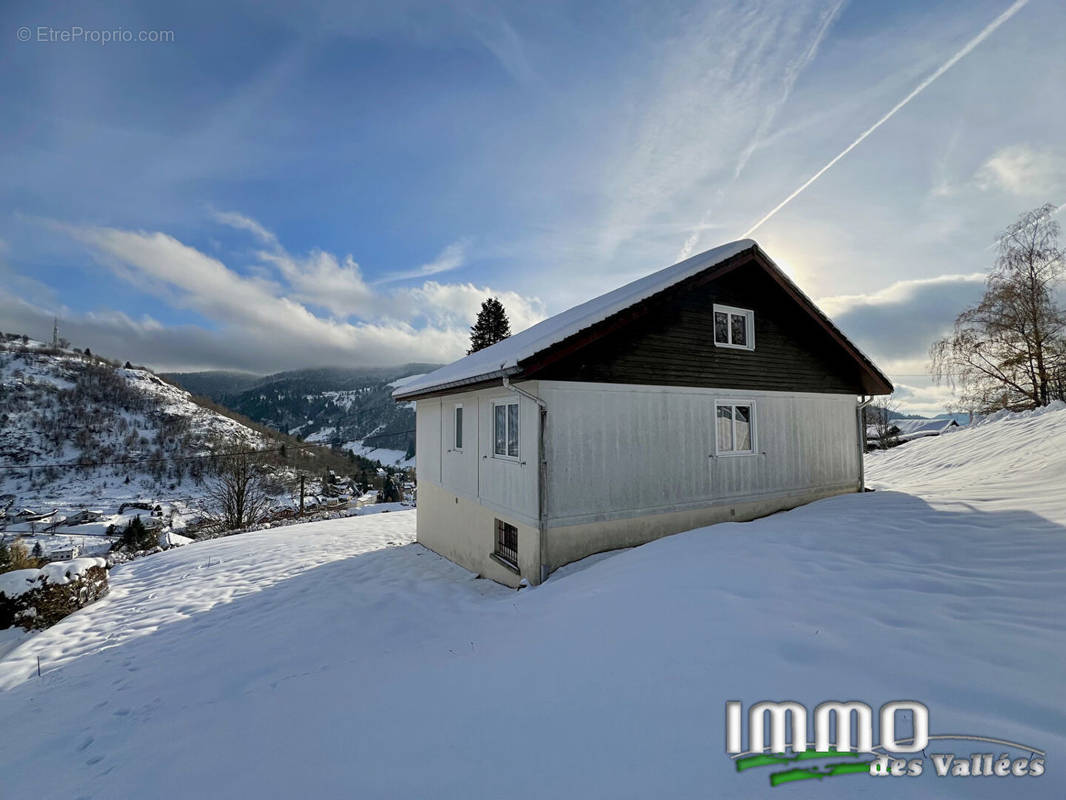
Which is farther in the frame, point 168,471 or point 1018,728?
point 168,471

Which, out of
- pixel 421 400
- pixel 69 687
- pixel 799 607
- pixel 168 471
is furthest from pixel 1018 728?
pixel 168 471

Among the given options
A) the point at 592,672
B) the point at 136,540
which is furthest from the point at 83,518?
the point at 592,672

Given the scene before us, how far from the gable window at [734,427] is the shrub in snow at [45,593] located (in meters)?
14.7

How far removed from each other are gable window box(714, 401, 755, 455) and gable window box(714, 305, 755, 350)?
1.40 metres

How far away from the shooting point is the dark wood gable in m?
8.20

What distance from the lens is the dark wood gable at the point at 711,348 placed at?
8203 millimetres

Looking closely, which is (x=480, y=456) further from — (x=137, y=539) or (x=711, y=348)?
(x=137, y=539)

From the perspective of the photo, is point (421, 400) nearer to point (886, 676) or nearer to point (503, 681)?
point (503, 681)

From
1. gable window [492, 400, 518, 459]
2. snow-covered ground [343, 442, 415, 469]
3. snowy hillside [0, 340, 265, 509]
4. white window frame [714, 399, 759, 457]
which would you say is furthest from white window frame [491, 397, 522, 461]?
snow-covered ground [343, 442, 415, 469]

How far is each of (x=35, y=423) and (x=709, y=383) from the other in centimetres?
11268

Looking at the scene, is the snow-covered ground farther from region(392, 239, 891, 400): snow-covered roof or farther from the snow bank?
region(392, 239, 891, 400): snow-covered roof

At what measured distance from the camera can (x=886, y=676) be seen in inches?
117

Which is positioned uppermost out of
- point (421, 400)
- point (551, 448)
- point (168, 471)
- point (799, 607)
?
point (421, 400)

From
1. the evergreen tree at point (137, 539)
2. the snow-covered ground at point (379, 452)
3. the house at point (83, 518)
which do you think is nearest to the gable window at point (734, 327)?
the evergreen tree at point (137, 539)
